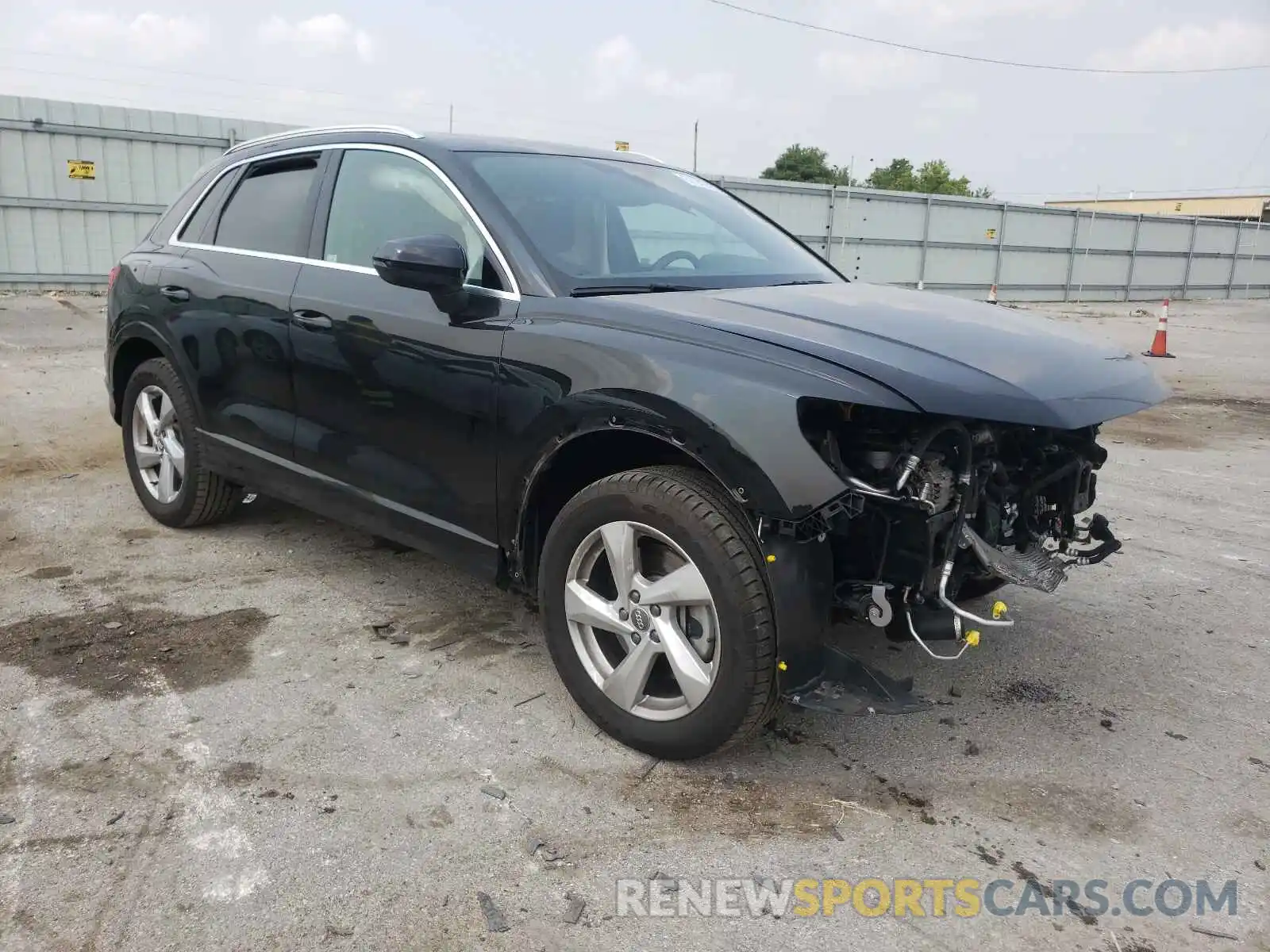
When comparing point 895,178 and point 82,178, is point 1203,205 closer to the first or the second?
point 895,178

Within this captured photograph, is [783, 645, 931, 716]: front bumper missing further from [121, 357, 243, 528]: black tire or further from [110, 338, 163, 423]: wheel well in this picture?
[110, 338, 163, 423]: wheel well

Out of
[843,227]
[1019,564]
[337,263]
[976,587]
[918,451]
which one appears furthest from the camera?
[843,227]

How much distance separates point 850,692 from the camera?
2.52 metres

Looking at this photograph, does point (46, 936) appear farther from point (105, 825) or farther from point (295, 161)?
point (295, 161)

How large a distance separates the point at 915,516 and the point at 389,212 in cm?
218

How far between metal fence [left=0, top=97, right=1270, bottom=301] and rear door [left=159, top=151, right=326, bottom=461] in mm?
10598

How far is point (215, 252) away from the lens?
13.9 feet

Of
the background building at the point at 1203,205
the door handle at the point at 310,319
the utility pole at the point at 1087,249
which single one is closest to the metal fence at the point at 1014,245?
the utility pole at the point at 1087,249

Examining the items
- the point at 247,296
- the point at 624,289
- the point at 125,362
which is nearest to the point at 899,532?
the point at 624,289

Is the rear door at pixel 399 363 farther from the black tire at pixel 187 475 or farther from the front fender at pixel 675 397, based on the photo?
the black tire at pixel 187 475

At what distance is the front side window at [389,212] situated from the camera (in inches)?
125

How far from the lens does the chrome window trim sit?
3055 millimetres

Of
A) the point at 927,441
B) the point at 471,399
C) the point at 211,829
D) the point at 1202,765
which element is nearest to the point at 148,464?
the point at 471,399

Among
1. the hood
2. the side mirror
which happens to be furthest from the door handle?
the hood
